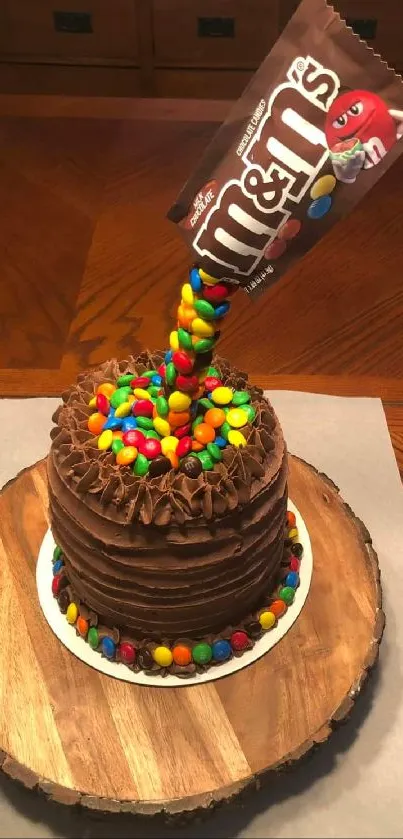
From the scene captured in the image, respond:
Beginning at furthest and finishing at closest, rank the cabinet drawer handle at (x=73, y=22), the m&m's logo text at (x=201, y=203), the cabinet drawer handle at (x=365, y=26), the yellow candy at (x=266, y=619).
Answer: the cabinet drawer handle at (x=73, y=22) → the cabinet drawer handle at (x=365, y=26) → the yellow candy at (x=266, y=619) → the m&m's logo text at (x=201, y=203)

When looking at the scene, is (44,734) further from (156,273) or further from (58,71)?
(58,71)

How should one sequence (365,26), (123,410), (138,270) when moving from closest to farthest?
(123,410) → (138,270) → (365,26)

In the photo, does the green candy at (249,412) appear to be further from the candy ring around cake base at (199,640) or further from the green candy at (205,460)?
the candy ring around cake base at (199,640)

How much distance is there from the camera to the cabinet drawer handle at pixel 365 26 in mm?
2713

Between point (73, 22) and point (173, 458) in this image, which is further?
point (73, 22)

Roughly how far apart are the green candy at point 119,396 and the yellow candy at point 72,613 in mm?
342

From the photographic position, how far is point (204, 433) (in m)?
1.13

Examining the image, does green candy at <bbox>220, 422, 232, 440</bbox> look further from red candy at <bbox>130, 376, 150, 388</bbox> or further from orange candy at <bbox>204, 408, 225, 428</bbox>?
red candy at <bbox>130, 376, 150, 388</bbox>

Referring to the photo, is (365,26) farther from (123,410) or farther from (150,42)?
(123,410)

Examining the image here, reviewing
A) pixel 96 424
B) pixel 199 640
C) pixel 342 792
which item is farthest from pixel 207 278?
pixel 342 792

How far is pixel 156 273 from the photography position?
2168mm

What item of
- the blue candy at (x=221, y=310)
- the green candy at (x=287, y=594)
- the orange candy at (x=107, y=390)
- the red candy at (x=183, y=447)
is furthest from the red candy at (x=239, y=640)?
the blue candy at (x=221, y=310)

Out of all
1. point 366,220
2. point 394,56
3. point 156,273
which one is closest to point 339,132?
point 156,273

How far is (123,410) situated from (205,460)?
144 mm
